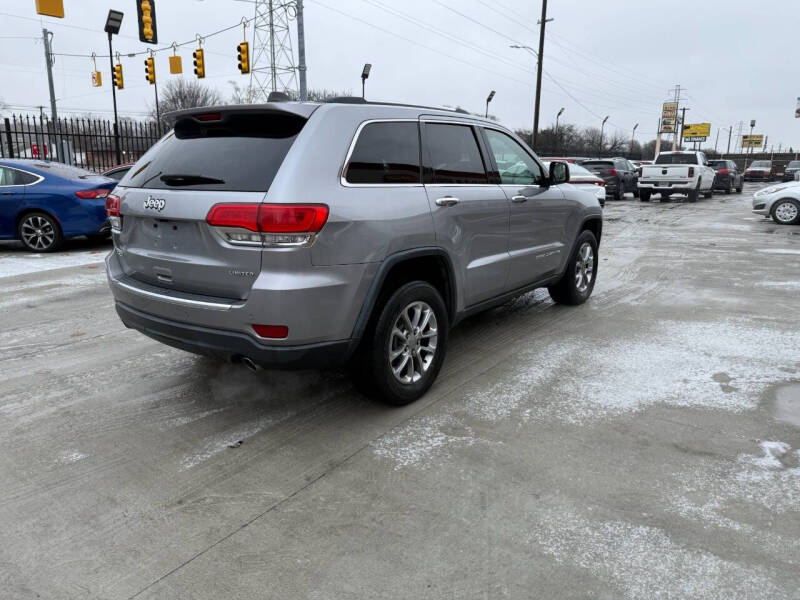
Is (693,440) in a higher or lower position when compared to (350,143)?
lower

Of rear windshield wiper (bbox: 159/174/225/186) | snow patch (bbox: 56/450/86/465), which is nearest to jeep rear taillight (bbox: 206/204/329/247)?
rear windshield wiper (bbox: 159/174/225/186)

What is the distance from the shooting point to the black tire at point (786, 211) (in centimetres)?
1500

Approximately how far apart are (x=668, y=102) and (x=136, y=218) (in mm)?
89908

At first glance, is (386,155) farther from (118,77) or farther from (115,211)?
(118,77)

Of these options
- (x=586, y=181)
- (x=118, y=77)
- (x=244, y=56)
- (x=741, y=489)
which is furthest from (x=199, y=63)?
(x=741, y=489)

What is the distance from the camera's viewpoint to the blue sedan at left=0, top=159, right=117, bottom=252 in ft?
30.4

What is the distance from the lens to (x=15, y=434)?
3430 millimetres

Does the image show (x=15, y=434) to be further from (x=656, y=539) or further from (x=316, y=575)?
(x=656, y=539)

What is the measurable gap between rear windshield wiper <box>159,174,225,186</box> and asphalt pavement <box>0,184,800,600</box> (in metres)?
1.40

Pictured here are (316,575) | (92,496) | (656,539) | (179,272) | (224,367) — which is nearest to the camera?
(316,575)

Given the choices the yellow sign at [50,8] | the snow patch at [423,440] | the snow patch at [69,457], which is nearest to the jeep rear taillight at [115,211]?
the snow patch at [69,457]

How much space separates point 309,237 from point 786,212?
52.7 feet

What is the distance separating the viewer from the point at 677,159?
23.5m

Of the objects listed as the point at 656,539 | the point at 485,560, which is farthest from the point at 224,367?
the point at 656,539
